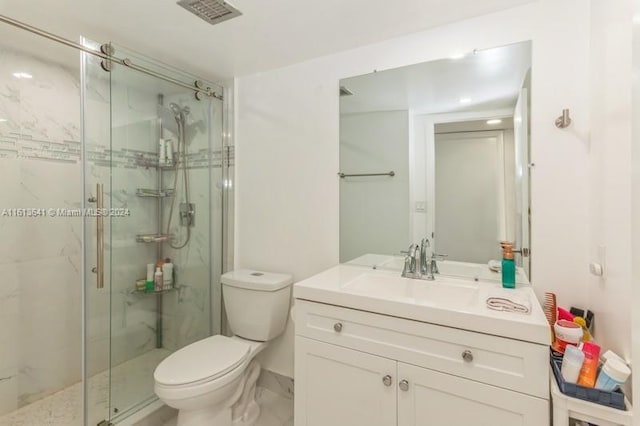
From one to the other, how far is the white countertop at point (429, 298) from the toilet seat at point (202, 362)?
0.55 m

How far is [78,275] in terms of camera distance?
2088 millimetres

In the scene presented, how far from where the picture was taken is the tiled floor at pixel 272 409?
6.01ft

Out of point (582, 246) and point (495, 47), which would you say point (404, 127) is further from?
point (582, 246)

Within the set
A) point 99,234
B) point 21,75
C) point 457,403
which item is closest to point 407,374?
point 457,403

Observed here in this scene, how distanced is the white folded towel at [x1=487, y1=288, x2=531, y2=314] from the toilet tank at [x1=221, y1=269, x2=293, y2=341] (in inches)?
45.0

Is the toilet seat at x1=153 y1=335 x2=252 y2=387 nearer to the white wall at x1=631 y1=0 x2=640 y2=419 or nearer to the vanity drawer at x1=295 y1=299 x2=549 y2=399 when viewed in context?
the vanity drawer at x1=295 y1=299 x2=549 y2=399

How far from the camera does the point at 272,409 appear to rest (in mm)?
1954

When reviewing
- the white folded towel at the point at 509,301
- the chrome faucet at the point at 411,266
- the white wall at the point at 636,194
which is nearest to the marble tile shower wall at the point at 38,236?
the chrome faucet at the point at 411,266

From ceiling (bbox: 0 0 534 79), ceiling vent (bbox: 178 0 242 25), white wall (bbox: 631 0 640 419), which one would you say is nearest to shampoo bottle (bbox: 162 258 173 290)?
ceiling (bbox: 0 0 534 79)

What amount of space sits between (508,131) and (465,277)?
2.38 ft

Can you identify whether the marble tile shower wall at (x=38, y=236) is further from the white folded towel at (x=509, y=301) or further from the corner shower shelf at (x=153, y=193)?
the white folded towel at (x=509, y=301)

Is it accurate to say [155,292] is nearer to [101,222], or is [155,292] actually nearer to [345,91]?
[101,222]

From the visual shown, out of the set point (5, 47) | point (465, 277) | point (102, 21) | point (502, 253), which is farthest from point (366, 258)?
point (5, 47)

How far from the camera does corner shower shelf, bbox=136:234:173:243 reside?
1983mm
